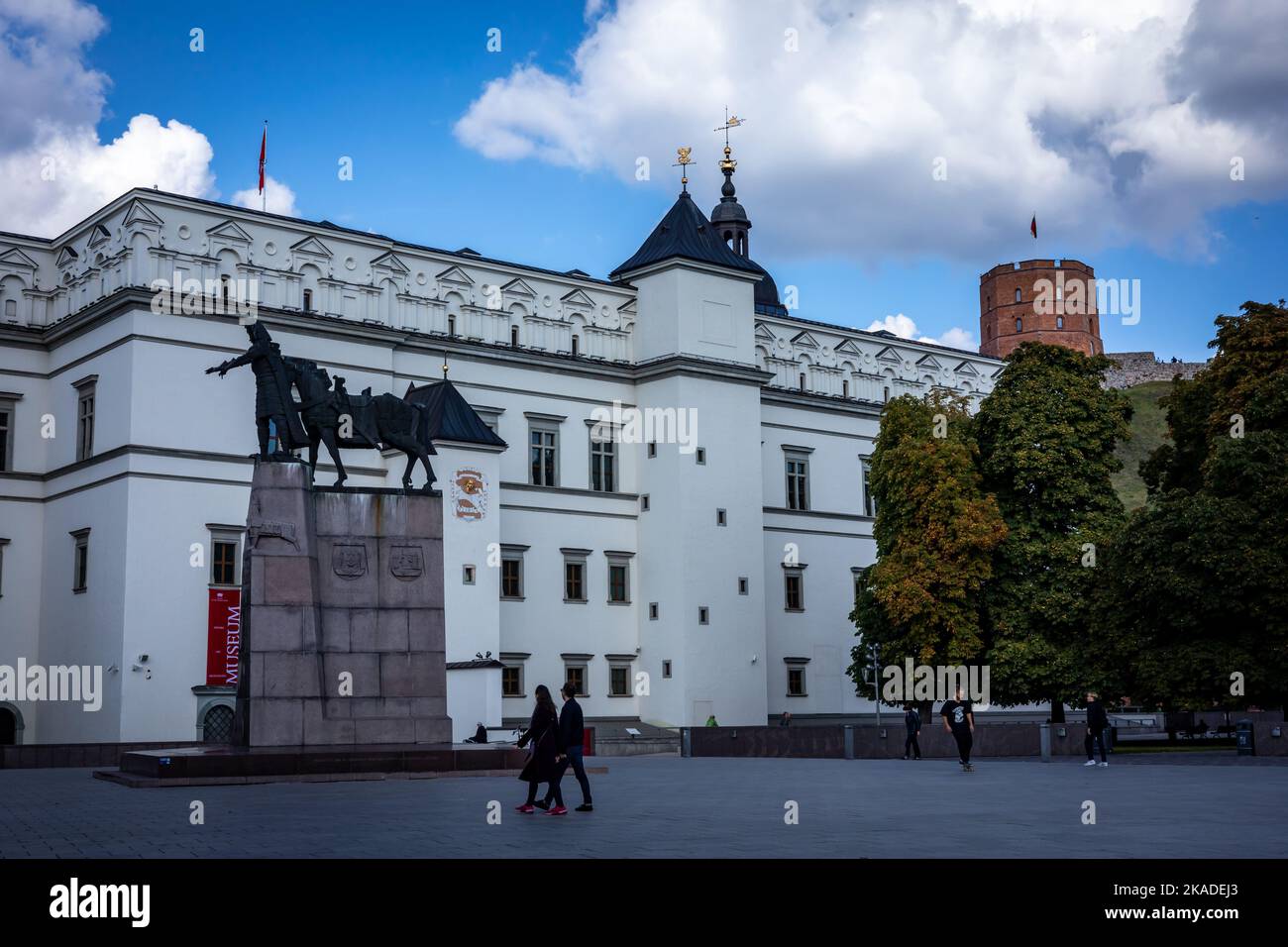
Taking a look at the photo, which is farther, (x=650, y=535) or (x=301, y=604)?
(x=650, y=535)

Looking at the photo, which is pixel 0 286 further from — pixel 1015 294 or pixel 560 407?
pixel 1015 294

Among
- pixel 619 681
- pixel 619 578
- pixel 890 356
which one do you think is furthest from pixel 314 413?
pixel 890 356

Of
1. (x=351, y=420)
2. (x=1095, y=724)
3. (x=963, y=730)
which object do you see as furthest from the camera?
(x=1095, y=724)

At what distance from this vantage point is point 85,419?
155 feet

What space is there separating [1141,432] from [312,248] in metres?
141

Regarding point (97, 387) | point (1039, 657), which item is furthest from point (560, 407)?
point (1039, 657)

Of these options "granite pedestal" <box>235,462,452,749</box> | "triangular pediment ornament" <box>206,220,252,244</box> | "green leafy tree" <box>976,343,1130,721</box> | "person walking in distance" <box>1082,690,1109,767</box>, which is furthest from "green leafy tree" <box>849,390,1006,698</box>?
"granite pedestal" <box>235,462,452,749</box>

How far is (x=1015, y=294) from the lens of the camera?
142 m

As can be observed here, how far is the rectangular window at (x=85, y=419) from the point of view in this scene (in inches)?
1847

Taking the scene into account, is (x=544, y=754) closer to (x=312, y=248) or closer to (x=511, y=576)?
(x=312, y=248)

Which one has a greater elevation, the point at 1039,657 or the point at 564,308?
the point at 564,308

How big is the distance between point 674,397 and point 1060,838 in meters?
41.9

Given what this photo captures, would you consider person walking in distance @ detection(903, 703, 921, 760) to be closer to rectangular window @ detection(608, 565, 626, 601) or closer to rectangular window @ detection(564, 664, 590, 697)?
rectangular window @ detection(564, 664, 590, 697)

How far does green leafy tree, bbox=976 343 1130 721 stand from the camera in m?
44.4
